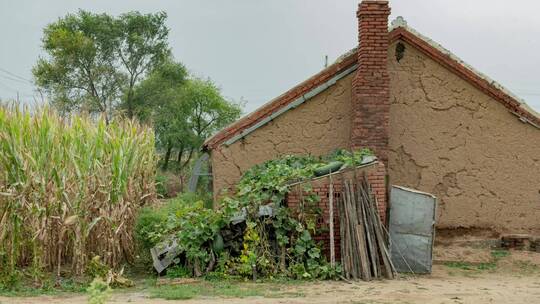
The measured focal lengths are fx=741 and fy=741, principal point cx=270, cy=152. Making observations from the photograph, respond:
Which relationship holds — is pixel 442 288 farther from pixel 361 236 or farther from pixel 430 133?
pixel 430 133

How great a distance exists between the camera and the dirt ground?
32.8 ft

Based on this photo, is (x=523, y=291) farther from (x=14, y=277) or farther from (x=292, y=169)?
(x=14, y=277)

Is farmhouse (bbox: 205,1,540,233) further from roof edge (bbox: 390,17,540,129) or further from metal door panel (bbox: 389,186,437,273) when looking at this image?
metal door panel (bbox: 389,186,437,273)

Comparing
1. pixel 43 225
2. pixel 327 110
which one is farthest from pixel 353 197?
pixel 43 225

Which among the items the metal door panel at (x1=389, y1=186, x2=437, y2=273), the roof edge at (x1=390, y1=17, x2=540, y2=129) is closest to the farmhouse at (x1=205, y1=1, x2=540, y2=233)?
the roof edge at (x1=390, y1=17, x2=540, y2=129)

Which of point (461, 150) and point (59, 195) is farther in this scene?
point (461, 150)

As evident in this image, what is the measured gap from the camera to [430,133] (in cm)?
1435

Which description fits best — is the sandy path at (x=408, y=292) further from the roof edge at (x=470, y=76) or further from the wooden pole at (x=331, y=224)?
the roof edge at (x=470, y=76)

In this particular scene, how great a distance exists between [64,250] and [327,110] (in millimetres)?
5648

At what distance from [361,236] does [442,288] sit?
5.09 ft

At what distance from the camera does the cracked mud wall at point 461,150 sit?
14.3 meters

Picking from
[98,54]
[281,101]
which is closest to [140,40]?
[98,54]

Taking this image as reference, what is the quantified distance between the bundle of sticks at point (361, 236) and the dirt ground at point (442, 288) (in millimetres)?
337

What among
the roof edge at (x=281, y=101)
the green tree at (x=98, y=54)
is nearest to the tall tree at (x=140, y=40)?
the green tree at (x=98, y=54)
